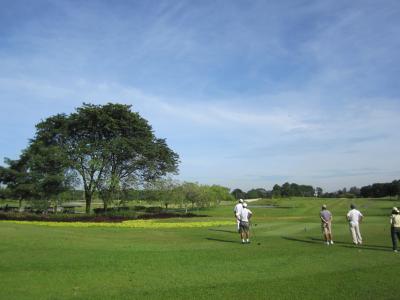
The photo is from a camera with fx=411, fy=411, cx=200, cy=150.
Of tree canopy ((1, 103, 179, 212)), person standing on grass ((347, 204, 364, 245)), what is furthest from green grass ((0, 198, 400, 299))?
tree canopy ((1, 103, 179, 212))

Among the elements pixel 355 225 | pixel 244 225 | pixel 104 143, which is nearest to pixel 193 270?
pixel 244 225

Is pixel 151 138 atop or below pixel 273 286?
atop

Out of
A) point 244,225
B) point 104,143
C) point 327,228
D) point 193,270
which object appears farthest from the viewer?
point 104,143

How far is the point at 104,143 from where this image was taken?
50.4m

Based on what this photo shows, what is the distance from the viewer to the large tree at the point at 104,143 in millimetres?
50406

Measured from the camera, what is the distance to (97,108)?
51.4 meters

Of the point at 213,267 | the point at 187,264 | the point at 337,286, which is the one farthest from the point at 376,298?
the point at 187,264

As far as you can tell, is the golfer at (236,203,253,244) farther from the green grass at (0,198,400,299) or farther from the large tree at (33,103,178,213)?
the large tree at (33,103,178,213)

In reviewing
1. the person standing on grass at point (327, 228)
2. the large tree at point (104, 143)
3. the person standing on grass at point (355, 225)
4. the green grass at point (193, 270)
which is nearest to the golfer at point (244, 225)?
the green grass at point (193, 270)

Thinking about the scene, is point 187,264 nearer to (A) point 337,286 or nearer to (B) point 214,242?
(A) point 337,286

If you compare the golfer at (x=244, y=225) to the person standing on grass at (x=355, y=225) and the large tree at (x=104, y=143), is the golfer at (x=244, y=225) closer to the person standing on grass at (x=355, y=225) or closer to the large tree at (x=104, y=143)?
the person standing on grass at (x=355, y=225)

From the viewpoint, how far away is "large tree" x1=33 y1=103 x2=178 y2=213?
50406 millimetres

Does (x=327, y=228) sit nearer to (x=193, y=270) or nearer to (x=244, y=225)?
(x=244, y=225)

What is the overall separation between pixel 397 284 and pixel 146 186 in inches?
1798
